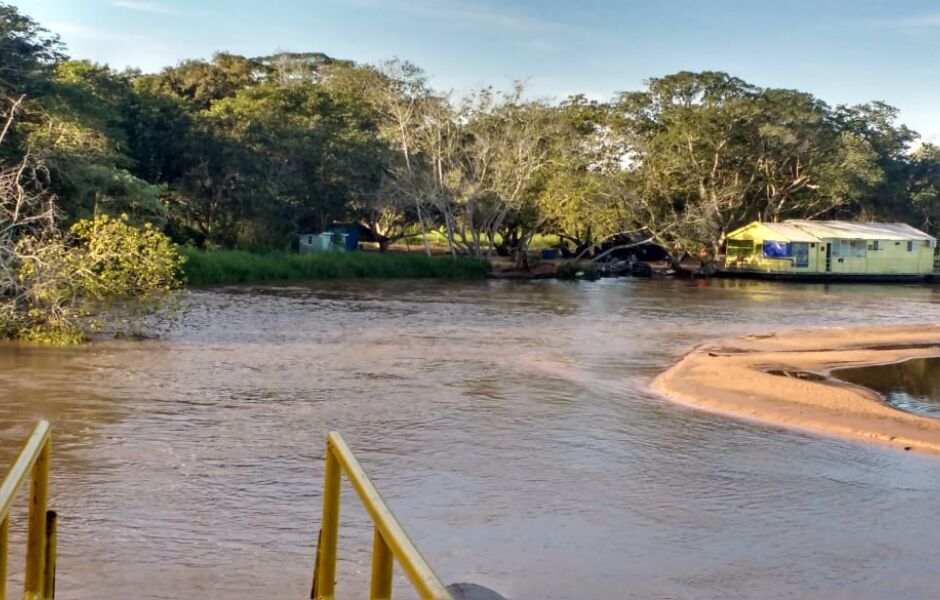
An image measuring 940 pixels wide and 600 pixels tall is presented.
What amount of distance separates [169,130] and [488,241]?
1525 centimetres

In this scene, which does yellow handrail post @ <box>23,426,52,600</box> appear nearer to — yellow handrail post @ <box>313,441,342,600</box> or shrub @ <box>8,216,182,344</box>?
yellow handrail post @ <box>313,441,342,600</box>

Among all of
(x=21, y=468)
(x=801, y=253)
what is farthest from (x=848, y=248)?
(x=21, y=468)

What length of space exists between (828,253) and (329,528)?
4743 cm

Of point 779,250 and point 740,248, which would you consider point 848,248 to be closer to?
point 779,250

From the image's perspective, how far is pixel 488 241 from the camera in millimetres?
47688

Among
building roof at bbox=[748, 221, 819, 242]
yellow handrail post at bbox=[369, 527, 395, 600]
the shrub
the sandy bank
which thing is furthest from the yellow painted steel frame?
building roof at bbox=[748, 221, 819, 242]

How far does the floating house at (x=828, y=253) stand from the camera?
155 feet

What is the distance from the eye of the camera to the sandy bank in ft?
43.9

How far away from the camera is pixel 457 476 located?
1080 centimetres

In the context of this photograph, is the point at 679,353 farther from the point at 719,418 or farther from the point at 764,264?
the point at 764,264

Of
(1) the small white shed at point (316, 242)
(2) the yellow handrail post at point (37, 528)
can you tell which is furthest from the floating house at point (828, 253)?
(2) the yellow handrail post at point (37, 528)

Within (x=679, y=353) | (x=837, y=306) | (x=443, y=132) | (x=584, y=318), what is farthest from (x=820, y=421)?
(x=443, y=132)

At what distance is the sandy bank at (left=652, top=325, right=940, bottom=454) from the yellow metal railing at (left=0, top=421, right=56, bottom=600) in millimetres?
10810

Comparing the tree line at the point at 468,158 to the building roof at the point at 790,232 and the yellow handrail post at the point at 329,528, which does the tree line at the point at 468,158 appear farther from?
the yellow handrail post at the point at 329,528
